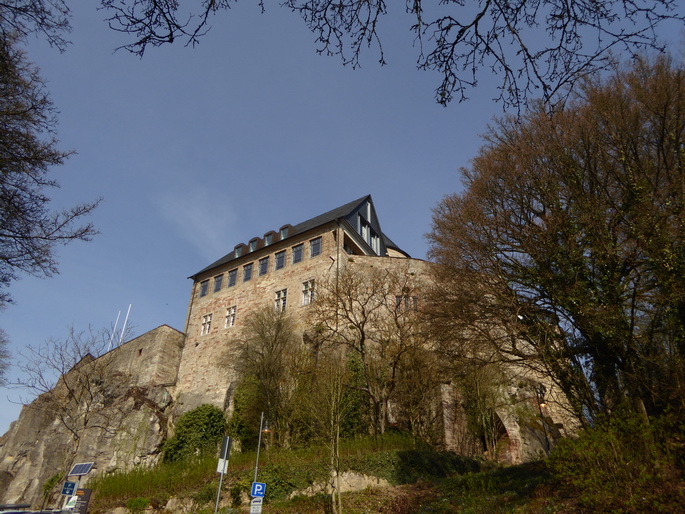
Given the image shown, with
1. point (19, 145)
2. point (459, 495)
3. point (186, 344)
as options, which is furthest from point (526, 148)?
point (186, 344)

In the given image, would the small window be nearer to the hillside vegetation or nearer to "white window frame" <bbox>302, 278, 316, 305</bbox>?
"white window frame" <bbox>302, 278, 316, 305</bbox>

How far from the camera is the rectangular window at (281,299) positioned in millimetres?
24609

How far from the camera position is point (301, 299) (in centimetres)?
2394

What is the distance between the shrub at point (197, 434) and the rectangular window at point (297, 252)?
8.56 metres

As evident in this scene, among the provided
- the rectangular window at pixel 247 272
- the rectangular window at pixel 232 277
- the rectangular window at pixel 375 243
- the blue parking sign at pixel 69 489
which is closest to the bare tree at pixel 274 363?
the rectangular window at pixel 247 272

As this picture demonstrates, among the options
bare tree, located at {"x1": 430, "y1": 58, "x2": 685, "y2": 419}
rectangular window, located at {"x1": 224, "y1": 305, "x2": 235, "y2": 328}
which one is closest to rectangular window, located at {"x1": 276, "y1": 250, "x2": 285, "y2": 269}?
rectangular window, located at {"x1": 224, "y1": 305, "x2": 235, "y2": 328}

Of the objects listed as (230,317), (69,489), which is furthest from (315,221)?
(69,489)

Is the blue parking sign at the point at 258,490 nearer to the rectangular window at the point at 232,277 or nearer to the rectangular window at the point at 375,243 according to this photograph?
the rectangular window at the point at 232,277

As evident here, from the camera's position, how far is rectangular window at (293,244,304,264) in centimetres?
2560

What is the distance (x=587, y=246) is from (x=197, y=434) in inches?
717

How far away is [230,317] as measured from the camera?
26.9m

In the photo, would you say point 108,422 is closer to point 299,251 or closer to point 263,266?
point 263,266

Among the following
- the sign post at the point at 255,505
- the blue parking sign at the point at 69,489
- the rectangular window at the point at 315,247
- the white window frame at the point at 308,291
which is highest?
the rectangular window at the point at 315,247

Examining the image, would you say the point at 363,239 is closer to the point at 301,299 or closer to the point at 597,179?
the point at 301,299
